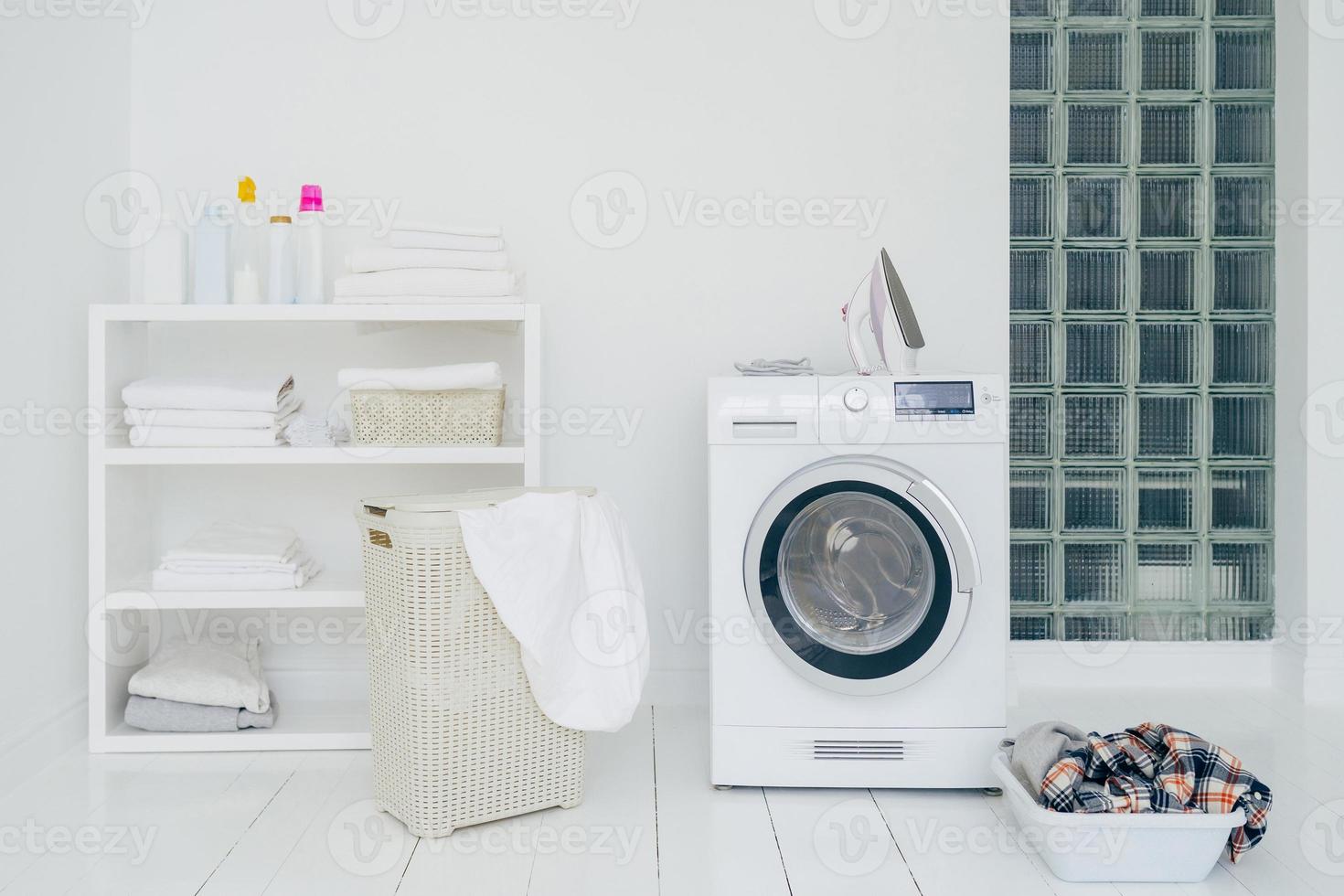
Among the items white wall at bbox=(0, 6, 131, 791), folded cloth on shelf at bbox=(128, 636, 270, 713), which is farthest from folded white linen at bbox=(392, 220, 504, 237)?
folded cloth on shelf at bbox=(128, 636, 270, 713)

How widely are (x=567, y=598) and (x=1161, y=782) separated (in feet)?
3.34

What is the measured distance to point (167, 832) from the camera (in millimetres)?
1771

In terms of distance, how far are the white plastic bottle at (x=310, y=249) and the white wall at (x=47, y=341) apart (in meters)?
0.48

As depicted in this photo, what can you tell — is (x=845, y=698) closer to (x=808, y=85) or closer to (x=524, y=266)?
(x=524, y=266)

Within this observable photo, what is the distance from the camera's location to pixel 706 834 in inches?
70.4

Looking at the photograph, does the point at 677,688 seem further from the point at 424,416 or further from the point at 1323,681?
the point at 1323,681

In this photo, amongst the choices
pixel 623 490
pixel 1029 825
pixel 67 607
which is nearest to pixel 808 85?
pixel 623 490

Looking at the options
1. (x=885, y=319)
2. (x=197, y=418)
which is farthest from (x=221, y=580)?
(x=885, y=319)

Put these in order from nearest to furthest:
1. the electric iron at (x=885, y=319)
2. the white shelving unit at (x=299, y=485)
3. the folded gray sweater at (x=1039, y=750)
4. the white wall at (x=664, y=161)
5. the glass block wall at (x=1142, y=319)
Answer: the folded gray sweater at (x=1039, y=750), the electric iron at (x=885, y=319), the white shelving unit at (x=299, y=485), the white wall at (x=664, y=161), the glass block wall at (x=1142, y=319)

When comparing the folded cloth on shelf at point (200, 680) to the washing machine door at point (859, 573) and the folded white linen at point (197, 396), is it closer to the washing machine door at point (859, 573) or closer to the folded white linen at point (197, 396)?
the folded white linen at point (197, 396)

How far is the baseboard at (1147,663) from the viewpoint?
277 centimetres

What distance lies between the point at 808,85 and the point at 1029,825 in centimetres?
179

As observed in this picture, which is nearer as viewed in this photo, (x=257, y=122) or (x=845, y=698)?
(x=845, y=698)

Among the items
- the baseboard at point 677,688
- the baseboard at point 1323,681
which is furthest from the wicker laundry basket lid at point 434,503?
the baseboard at point 1323,681
